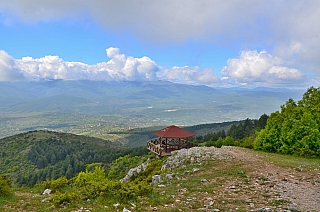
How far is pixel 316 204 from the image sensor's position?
9688 millimetres

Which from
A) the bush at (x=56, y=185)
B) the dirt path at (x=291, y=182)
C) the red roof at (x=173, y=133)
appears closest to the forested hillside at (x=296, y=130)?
the dirt path at (x=291, y=182)

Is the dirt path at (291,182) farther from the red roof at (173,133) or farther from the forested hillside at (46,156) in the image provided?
the forested hillside at (46,156)

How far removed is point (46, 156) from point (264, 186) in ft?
399

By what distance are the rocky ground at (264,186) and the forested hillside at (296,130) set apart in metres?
9.00

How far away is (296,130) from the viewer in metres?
26.2

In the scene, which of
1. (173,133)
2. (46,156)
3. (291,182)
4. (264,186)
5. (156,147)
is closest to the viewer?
(264,186)

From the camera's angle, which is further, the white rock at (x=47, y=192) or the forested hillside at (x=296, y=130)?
the forested hillside at (x=296, y=130)

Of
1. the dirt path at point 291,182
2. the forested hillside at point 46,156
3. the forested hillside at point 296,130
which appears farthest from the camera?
the forested hillside at point 46,156

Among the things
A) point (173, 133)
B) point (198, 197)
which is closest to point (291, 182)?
point (198, 197)

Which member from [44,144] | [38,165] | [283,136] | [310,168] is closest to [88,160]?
[38,165]

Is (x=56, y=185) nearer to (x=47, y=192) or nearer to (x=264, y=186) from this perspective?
(x=47, y=192)

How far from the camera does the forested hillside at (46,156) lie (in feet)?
291

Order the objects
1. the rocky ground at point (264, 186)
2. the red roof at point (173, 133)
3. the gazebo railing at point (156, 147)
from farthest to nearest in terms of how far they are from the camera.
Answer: the gazebo railing at point (156, 147) → the red roof at point (173, 133) → the rocky ground at point (264, 186)

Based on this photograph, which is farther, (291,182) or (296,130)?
(296,130)
